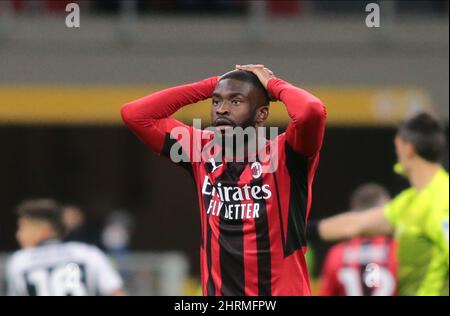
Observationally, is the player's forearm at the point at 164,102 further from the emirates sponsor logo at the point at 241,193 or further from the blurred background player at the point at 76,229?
the blurred background player at the point at 76,229

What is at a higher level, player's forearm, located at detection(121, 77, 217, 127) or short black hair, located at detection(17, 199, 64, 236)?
player's forearm, located at detection(121, 77, 217, 127)

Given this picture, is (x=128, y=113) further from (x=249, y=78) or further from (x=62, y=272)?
(x=62, y=272)

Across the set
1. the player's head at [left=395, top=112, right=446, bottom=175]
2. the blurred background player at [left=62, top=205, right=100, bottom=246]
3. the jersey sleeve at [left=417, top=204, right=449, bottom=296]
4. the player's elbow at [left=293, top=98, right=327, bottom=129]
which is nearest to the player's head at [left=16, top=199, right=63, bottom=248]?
the player's head at [left=395, top=112, right=446, bottom=175]

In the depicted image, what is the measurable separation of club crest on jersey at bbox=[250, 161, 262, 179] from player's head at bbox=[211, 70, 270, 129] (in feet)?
0.63

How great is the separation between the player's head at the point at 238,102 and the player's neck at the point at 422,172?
195 cm

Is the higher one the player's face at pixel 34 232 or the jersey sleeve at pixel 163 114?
the jersey sleeve at pixel 163 114

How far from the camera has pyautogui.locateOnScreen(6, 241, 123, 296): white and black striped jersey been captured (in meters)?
8.15

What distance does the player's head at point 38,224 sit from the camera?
850 centimetres

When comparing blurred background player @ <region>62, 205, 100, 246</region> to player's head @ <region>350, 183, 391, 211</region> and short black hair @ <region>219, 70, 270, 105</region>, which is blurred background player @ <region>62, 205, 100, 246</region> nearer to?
player's head @ <region>350, 183, 391, 211</region>

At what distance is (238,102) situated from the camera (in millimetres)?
5719

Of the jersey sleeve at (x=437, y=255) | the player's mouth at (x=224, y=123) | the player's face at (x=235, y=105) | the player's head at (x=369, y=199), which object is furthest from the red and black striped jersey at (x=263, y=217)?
the player's head at (x=369, y=199)

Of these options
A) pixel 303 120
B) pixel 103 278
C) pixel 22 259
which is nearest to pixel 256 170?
pixel 303 120

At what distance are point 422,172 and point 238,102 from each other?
213 cm

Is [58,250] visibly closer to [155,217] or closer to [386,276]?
[386,276]
